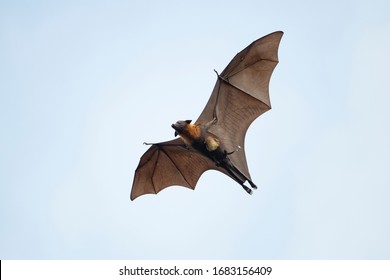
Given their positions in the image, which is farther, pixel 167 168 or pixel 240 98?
pixel 167 168

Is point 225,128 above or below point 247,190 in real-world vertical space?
above

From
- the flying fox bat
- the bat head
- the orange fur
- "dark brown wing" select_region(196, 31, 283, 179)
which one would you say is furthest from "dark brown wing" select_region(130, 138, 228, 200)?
the bat head

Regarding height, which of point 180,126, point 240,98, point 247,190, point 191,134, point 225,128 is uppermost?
point 240,98

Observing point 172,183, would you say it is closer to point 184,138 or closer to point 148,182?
point 148,182

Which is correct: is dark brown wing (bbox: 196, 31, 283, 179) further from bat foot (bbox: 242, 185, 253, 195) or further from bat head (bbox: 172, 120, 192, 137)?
bat head (bbox: 172, 120, 192, 137)

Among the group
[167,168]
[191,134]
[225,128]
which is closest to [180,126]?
[191,134]

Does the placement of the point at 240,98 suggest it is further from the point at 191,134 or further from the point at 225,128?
the point at 191,134

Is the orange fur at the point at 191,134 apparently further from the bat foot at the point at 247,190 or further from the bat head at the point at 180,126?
the bat foot at the point at 247,190
